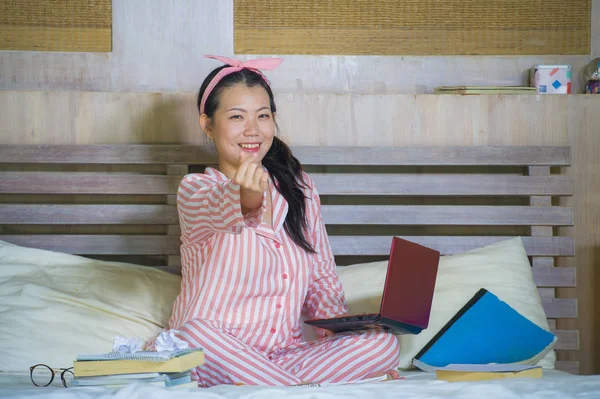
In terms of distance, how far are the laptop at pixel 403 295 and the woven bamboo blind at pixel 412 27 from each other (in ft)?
3.42

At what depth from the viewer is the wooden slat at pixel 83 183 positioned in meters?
2.46

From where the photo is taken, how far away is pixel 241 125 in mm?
2055

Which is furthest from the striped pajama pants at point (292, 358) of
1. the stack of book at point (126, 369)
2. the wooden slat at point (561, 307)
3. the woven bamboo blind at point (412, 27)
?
the woven bamboo blind at point (412, 27)

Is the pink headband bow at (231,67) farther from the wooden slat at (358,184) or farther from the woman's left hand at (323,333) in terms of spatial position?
the woman's left hand at (323,333)

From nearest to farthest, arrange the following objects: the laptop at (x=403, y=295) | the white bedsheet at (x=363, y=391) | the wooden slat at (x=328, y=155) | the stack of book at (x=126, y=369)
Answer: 1. the white bedsheet at (x=363, y=391)
2. the stack of book at (x=126, y=369)
3. the laptop at (x=403, y=295)
4. the wooden slat at (x=328, y=155)

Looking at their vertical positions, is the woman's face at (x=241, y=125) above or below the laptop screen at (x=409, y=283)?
above

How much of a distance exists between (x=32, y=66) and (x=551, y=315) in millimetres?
1988

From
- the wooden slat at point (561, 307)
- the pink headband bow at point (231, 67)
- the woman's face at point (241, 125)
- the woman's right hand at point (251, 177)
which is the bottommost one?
the wooden slat at point (561, 307)

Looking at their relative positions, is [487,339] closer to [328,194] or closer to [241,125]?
[328,194]

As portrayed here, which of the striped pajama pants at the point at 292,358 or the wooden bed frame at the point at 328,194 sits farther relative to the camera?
the wooden bed frame at the point at 328,194

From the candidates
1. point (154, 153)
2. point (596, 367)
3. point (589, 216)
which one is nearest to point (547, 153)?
point (589, 216)

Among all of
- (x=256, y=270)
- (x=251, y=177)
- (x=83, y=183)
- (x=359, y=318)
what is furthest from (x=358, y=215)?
(x=251, y=177)

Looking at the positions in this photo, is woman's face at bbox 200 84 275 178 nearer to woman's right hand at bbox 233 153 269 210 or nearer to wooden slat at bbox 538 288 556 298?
woman's right hand at bbox 233 153 269 210

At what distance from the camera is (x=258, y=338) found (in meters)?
1.90
